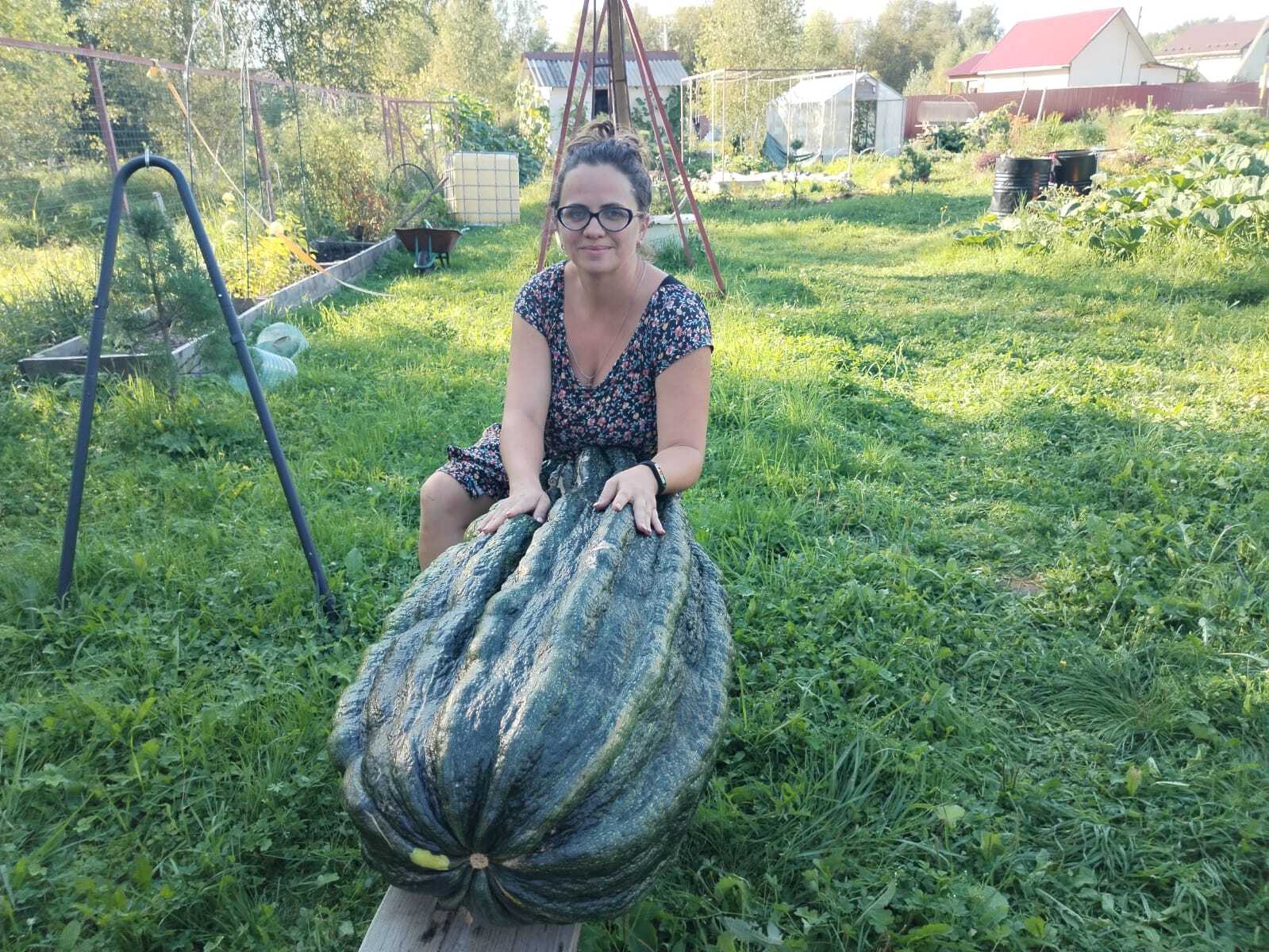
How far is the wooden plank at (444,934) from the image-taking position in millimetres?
1498

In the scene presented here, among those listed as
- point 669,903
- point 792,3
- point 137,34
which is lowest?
point 669,903

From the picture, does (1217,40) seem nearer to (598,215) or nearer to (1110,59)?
(1110,59)

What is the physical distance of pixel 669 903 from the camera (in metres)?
2.00

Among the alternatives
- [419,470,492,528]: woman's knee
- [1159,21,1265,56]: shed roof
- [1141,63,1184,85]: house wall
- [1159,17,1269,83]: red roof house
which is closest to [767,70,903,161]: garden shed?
[419,470,492,528]: woman's knee

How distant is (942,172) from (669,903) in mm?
22975

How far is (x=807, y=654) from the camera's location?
114 inches

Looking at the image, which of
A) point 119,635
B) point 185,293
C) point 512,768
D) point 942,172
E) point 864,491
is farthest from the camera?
point 942,172

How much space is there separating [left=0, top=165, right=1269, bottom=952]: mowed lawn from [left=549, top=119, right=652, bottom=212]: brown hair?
1609 millimetres

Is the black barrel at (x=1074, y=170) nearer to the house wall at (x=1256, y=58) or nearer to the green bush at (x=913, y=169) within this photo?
the green bush at (x=913, y=169)

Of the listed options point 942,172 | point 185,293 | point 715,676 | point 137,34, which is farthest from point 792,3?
point 715,676

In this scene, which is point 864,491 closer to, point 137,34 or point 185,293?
point 185,293

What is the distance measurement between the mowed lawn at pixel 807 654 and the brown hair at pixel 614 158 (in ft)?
5.28

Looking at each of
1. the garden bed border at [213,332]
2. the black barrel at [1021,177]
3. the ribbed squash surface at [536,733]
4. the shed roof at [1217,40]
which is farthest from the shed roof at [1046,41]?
the ribbed squash surface at [536,733]

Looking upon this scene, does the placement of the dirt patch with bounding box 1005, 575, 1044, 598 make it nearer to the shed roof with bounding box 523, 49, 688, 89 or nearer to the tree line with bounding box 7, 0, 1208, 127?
the tree line with bounding box 7, 0, 1208, 127
